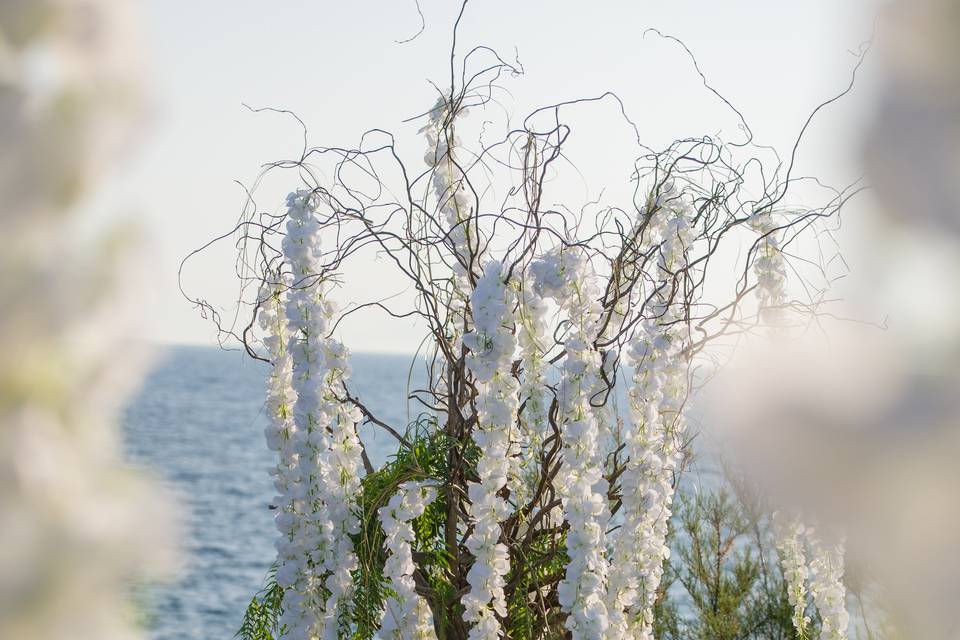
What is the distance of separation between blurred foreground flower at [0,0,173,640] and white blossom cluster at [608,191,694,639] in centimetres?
240

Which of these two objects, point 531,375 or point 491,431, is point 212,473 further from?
point 491,431

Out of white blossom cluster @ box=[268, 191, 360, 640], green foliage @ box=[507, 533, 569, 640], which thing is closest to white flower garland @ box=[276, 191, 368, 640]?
white blossom cluster @ box=[268, 191, 360, 640]

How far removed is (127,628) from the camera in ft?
0.95

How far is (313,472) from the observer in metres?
2.58

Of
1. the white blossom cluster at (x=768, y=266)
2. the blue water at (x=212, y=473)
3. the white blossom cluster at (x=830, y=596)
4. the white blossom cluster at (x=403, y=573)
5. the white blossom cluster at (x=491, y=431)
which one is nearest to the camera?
the blue water at (x=212, y=473)

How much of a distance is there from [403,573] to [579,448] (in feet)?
1.67

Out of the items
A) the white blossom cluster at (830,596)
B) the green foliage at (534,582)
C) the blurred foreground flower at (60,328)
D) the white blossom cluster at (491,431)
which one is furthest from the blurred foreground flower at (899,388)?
the white blossom cluster at (830,596)

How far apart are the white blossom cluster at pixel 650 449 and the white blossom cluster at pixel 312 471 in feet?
2.19

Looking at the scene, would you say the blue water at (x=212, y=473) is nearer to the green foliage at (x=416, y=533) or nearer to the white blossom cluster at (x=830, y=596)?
the green foliage at (x=416, y=533)

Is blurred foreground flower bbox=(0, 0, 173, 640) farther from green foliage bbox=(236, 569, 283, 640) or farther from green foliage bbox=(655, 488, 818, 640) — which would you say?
green foliage bbox=(655, 488, 818, 640)

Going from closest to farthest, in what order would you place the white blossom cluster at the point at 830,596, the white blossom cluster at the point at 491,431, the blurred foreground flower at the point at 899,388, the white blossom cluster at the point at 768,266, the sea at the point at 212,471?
the blurred foreground flower at the point at 899,388, the sea at the point at 212,471, the white blossom cluster at the point at 491,431, the white blossom cluster at the point at 768,266, the white blossom cluster at the point at 830,596

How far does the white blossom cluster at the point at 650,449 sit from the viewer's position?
8.61 ft

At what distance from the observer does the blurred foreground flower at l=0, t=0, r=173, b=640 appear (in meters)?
0.24

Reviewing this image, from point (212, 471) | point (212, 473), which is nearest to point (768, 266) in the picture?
point (212, 473)
